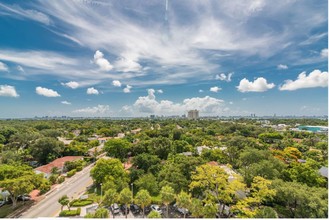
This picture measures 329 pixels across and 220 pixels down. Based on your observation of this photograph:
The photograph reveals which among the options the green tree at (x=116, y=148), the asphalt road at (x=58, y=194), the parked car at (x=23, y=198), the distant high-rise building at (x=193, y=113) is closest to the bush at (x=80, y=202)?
the asphalt road at (x=58, y=194)

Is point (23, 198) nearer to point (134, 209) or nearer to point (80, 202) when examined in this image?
point (80, 202)

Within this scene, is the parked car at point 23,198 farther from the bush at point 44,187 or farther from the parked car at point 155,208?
the parked car at point 155,208

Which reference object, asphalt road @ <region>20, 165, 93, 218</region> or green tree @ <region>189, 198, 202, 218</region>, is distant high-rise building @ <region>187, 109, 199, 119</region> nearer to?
asphalt road @ <region>20, 165, 93, 218</region>

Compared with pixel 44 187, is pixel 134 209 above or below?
below

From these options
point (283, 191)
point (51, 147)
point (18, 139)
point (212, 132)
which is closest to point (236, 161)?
point (283, 191)

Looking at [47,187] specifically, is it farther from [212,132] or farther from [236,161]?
[212,132]

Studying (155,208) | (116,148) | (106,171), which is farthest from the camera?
(116,148)

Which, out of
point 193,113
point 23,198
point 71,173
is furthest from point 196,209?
point 193,113

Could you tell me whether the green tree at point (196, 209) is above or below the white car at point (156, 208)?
above

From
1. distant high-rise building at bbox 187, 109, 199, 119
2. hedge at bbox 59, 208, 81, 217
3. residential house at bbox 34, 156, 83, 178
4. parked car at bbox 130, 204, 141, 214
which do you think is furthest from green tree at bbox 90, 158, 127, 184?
distant high-rise building at bbox 187, 109, 199, 119
